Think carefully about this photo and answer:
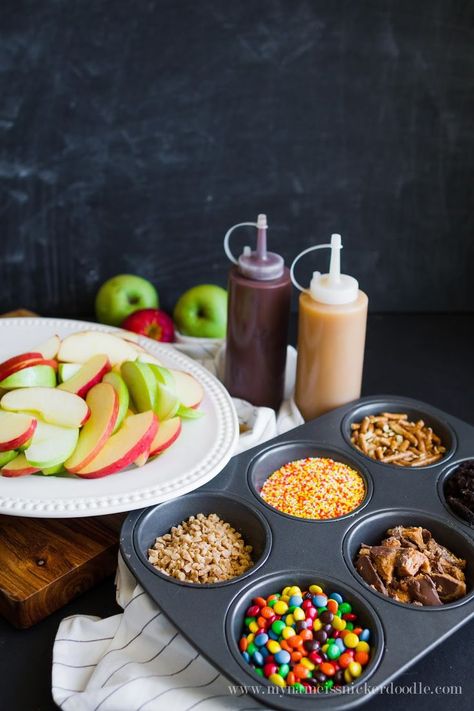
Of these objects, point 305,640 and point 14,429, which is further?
point 14,429

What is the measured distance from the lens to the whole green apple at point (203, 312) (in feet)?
6.50

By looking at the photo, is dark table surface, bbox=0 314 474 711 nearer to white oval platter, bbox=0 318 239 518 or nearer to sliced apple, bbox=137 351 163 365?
white oval platter, bbox=0 318 239 518

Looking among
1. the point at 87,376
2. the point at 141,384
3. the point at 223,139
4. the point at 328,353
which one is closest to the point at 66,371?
the point at 87,376

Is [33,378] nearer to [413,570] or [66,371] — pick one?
[66,371]

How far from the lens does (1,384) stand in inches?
57.3

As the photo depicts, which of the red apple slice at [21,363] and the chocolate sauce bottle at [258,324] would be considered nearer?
the red apple slice at [21,363]

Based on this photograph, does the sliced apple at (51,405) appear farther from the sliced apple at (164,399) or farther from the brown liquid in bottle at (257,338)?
the brown liquid in bottle at (257,338)

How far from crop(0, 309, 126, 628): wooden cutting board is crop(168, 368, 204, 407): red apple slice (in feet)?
0.84

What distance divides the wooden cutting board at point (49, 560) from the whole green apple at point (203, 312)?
66cm

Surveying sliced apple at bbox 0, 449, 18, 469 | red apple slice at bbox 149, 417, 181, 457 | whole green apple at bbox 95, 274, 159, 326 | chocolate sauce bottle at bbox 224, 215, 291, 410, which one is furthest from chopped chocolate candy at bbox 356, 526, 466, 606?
whole green apple at bbox 95, 274, 159, 326

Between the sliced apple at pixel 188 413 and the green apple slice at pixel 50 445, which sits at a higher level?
the green apple slice at pixel 50 445

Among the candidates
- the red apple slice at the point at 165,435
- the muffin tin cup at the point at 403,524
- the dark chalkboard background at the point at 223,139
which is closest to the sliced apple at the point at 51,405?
the red apple slice at the point at 165,435

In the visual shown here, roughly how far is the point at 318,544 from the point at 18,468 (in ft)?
1.62

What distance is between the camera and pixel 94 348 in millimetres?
1604
